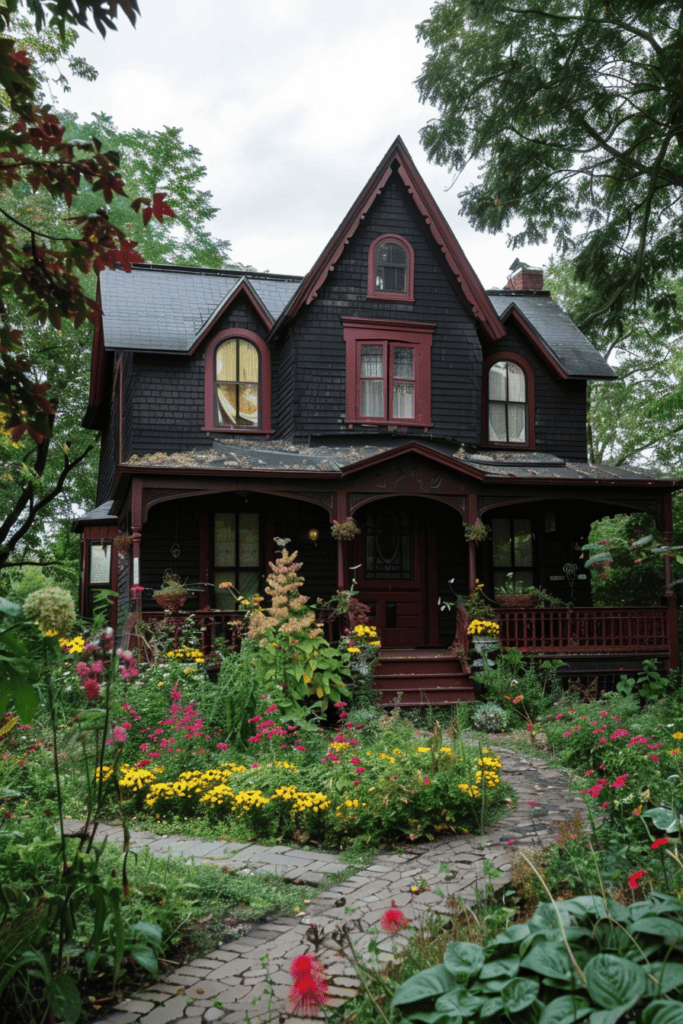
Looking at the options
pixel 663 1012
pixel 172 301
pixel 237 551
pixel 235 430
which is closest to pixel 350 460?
pixel 237 551

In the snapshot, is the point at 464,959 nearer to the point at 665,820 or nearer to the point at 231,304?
the point at 665,820

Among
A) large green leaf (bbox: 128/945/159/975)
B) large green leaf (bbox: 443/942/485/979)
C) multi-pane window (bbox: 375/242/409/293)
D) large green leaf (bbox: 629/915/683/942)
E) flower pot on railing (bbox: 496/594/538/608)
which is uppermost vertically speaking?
multi-pane window (bbox: 375/242/409/293)

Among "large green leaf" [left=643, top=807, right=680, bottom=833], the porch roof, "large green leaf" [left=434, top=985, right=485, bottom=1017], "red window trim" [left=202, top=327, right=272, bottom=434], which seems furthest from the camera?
"red window trim" [left=202, top=327, right=272, bottom=434]

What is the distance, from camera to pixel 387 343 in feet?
49.8

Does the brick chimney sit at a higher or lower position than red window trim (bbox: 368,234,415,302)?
higher

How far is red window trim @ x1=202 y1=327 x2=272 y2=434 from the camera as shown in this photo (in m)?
15.2

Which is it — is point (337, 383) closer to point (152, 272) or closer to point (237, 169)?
point (152, 272)

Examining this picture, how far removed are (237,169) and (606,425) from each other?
1601 centimetres

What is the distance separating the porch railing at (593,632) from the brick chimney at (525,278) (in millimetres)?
8660

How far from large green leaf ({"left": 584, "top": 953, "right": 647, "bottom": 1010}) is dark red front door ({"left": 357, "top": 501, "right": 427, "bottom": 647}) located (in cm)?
1180

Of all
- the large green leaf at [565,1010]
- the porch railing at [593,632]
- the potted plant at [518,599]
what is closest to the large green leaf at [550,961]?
the large green leaf at [565,1010]

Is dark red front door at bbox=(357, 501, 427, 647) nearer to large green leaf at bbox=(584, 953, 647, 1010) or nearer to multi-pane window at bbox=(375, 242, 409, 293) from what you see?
multi-pane window at bbox=(375, 242, 409, 293)

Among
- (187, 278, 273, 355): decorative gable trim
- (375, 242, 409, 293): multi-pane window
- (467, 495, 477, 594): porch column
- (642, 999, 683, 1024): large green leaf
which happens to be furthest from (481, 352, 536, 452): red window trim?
(642, 999, 683, 1024): large green leaf

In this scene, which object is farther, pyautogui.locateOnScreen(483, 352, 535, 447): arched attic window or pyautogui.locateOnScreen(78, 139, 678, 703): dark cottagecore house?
pyautogui.locateOnScreen(483, 352, 535, 447): arched attic window
